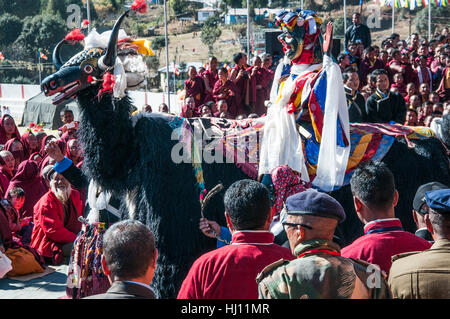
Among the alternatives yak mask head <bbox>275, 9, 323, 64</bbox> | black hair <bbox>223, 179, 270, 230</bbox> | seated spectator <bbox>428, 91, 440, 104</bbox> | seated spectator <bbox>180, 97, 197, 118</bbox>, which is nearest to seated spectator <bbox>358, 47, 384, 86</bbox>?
seated spectator <bbox>428, 91, 440, 104</bbox>

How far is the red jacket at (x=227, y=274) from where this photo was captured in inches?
106

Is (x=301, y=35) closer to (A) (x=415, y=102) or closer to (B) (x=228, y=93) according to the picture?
(A) (x=415, y=102)

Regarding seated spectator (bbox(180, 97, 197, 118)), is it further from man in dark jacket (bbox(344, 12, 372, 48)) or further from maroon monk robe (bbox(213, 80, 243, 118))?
man in dark jacket (bbox(344, 12, 372, 48))

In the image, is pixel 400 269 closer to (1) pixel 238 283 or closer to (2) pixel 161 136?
(1) pixel 238 283

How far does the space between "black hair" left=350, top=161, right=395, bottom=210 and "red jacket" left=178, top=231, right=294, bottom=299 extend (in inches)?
25.5

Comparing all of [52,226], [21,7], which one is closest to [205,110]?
[52,226]

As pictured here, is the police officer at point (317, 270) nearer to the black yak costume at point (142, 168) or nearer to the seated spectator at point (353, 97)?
the black yak costume at point (142, 168)

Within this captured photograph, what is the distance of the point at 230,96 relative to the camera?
1055cm

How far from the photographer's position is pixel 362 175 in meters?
3.20

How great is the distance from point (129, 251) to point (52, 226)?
4839mm

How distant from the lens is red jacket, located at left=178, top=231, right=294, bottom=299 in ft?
8.86

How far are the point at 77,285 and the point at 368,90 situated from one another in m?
5.90

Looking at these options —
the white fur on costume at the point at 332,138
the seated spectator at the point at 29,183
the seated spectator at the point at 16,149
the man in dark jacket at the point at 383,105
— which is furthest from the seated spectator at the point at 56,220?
the man in dark jacket at the point at 383,105

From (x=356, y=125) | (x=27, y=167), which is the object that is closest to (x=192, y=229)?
(x=356, y=125)
